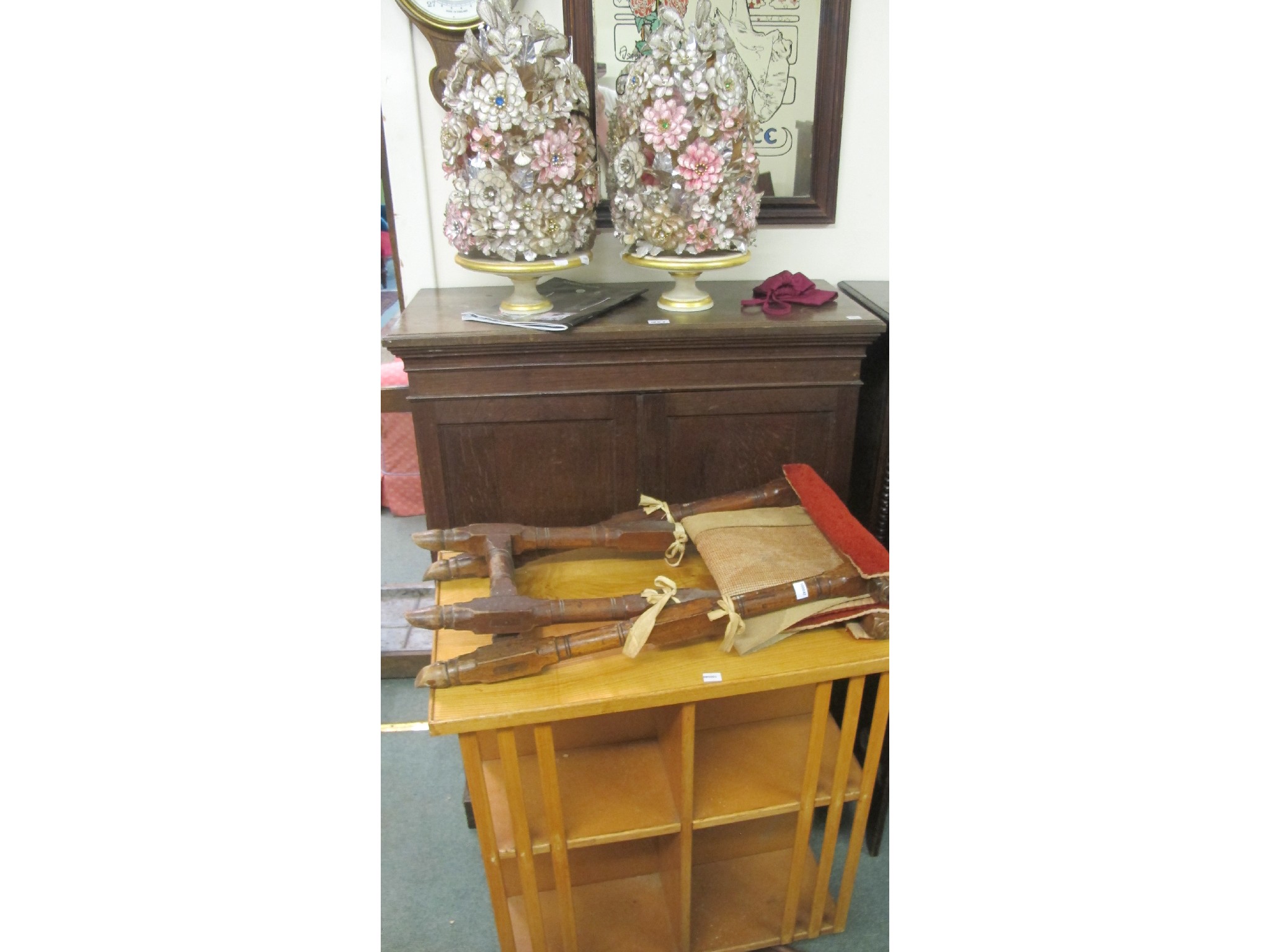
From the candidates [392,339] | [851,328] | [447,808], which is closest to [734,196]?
[851,328]

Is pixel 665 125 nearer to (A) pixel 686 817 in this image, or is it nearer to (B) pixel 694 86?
(B) pixel 694 86

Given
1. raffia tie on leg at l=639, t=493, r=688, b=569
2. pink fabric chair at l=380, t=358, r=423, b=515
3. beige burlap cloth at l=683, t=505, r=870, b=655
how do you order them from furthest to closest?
pink fabric chair at l=380, t=358, r=423, b=515 → raffia tie on leg at l=639, t=493, r=688, b=569 → beige burlap cloth at l=683, t=505, r=870, b=655

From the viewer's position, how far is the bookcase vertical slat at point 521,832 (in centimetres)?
120

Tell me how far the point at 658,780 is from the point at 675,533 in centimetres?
44

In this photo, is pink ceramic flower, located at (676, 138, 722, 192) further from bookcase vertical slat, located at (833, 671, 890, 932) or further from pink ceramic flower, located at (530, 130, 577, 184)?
bookcase vertical slat, located at (833, 671, 890, 932)

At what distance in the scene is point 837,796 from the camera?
1392 millimetres

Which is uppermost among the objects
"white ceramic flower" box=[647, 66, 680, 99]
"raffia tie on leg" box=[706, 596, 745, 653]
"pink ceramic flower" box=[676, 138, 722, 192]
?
"white ceramic flower" box=[647, 66, 680, 99]

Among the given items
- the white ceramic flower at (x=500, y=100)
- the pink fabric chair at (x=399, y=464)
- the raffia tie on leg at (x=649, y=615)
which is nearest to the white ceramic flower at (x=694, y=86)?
the white ceramic flower at (x=500, y=100)

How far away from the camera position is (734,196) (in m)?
1.54

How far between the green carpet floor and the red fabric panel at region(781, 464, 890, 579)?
2.41 ft

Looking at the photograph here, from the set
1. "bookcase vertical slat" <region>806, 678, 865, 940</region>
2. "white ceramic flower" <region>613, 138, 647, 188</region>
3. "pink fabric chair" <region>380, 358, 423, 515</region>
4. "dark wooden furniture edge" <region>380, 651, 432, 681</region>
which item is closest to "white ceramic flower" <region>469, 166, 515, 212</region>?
"white ceramic flower" <region>613, 138, 647, 188</region>

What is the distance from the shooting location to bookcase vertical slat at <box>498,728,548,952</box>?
120 cm

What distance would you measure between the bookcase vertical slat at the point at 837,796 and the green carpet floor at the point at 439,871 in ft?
0.28

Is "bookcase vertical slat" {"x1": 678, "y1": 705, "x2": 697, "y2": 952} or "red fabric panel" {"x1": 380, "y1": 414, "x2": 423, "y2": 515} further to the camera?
"red fabric panel" {"x1": 380, "y1": 414, "x2": 423, "y2": 515}
